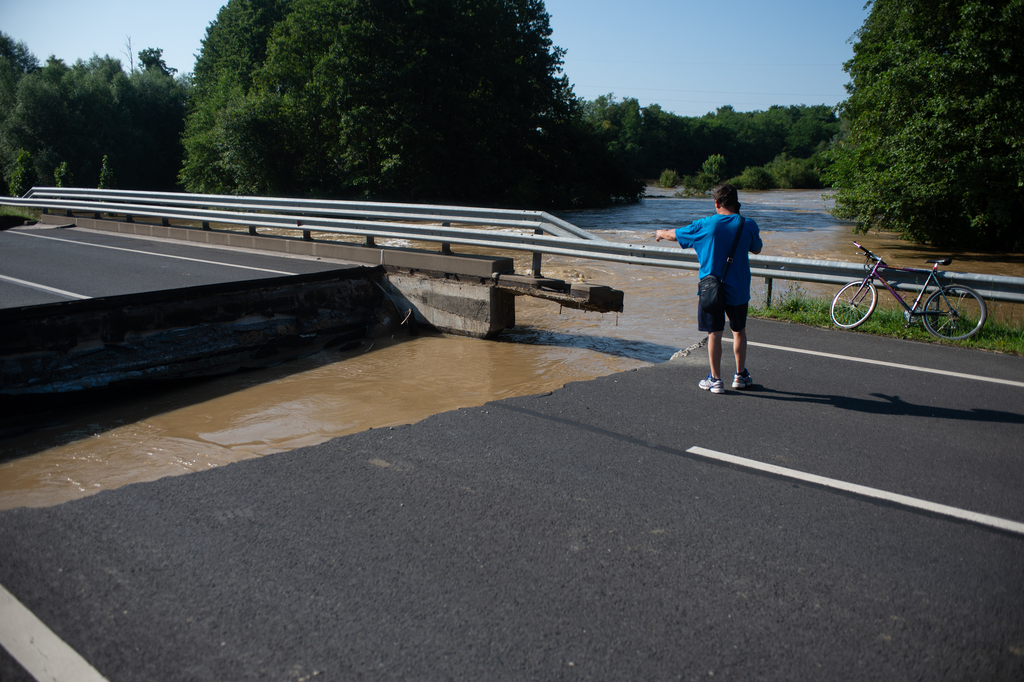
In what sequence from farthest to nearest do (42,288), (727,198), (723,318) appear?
(42,288)
(723,318)
(727,198)

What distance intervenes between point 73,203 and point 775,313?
61.0 feet

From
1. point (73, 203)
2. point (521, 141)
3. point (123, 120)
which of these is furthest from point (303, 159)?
point (73, 203)

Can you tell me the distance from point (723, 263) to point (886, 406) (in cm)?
169

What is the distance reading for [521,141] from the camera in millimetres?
46531

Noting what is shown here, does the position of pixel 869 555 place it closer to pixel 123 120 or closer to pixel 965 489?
pixel 965 489

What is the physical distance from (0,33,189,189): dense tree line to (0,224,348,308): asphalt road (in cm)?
2798

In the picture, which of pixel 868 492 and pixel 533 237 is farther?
pixel 533 237

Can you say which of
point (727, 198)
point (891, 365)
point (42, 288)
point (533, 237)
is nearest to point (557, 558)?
point (727, 198)

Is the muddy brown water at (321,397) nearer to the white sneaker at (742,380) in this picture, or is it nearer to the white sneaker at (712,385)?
the white sneaker at (712,385)

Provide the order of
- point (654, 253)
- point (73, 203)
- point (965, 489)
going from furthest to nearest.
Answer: point (73, 203), point (654, 253), point (965, 489)

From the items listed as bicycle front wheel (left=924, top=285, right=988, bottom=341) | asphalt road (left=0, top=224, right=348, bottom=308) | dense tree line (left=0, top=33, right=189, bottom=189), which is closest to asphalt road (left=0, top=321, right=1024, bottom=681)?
bicycle front wheel (left=924, top=285, right=988, bottom=341)

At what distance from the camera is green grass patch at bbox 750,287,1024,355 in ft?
23.1

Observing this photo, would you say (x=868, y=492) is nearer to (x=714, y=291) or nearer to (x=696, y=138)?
(x=714, y=291)

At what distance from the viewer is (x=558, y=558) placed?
10.1 feet
